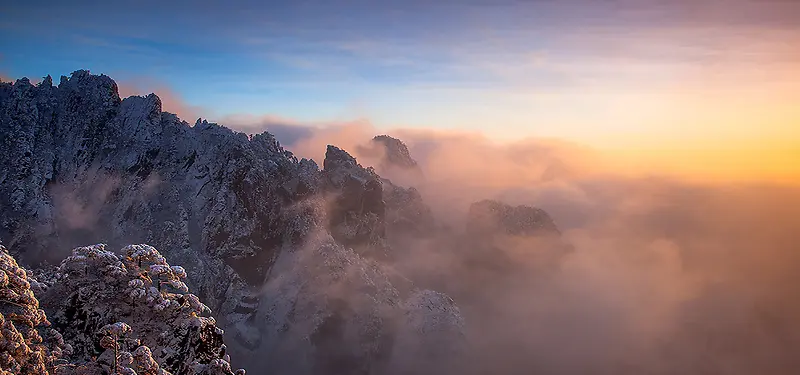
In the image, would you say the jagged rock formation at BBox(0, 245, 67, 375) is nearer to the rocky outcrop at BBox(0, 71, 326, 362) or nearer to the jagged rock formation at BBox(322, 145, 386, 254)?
the rocky outcrop at BBox(0, 71, 326, 362)

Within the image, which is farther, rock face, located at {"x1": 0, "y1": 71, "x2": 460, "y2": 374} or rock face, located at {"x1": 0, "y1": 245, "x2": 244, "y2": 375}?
rock face, located at {"x1": 0, "y1": 71, "x2": 460, "y2": 374}

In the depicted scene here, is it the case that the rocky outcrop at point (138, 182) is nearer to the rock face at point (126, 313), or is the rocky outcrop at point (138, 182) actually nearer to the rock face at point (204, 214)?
the rock face at point (204, 214)

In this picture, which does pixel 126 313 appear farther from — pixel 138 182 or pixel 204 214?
pixel 138 182

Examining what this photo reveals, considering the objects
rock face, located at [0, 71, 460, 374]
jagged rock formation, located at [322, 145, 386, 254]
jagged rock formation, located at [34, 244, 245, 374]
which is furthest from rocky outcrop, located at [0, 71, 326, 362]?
jagged rock formation, located at [34, 244, 245, 374]

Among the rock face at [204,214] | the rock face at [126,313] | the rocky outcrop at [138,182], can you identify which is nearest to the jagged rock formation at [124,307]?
the rock face at [126,313]

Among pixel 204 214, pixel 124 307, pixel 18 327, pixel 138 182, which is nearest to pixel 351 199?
pixel 204 214

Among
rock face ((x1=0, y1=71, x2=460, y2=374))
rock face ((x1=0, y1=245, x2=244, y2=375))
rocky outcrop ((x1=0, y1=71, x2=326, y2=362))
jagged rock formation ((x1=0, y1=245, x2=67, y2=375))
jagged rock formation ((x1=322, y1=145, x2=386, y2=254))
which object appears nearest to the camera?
jagged rock formation ((x1=0, y1=245, x2=67, y2=375))

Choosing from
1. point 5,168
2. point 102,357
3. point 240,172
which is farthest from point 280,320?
point 102,357
